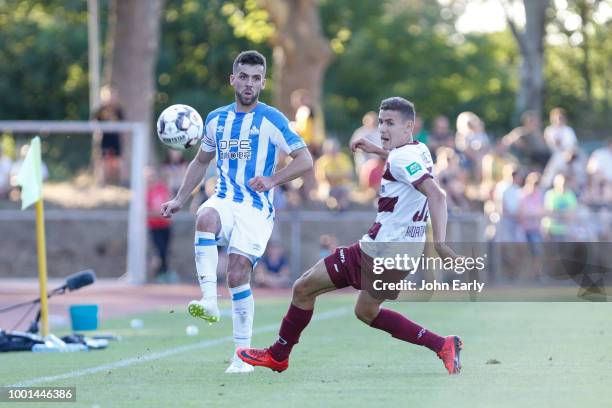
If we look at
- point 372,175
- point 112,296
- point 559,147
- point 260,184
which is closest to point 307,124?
point 372,175

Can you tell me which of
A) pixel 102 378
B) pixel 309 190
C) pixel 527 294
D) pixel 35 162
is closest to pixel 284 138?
pixel 102 378

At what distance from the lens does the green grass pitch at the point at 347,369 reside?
845cm

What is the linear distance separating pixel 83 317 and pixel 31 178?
1552 millimetres

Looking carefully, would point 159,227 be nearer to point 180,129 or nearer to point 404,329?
point 180,129

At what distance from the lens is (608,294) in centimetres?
2053

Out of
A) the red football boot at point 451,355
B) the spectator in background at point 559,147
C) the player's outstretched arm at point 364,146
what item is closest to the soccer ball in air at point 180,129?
the player's outstretched arm at point 364,146

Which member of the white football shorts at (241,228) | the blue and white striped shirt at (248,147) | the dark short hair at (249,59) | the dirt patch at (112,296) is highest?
the dark short hair at (249,59)

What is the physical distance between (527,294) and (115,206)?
8241 mm

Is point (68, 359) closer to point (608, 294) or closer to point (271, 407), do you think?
point (271, 407)

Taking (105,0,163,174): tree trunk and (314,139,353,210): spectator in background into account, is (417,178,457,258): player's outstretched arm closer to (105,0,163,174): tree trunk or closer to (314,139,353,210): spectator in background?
(314,139,353,210): spectator in background

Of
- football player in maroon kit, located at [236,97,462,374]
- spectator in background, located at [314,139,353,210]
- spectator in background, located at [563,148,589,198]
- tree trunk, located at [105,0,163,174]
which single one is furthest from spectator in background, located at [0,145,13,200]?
football player in maroon kit, located at [236,97,462,374]

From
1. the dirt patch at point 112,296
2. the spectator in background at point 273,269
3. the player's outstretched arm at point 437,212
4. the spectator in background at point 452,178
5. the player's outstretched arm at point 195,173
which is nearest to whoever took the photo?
the player's outstretched arm at point 437,212

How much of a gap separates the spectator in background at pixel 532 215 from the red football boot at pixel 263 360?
1388cm

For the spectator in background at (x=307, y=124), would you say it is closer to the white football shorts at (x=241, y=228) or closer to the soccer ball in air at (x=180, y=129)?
the soccer ball in air at (x=180, y=129)
